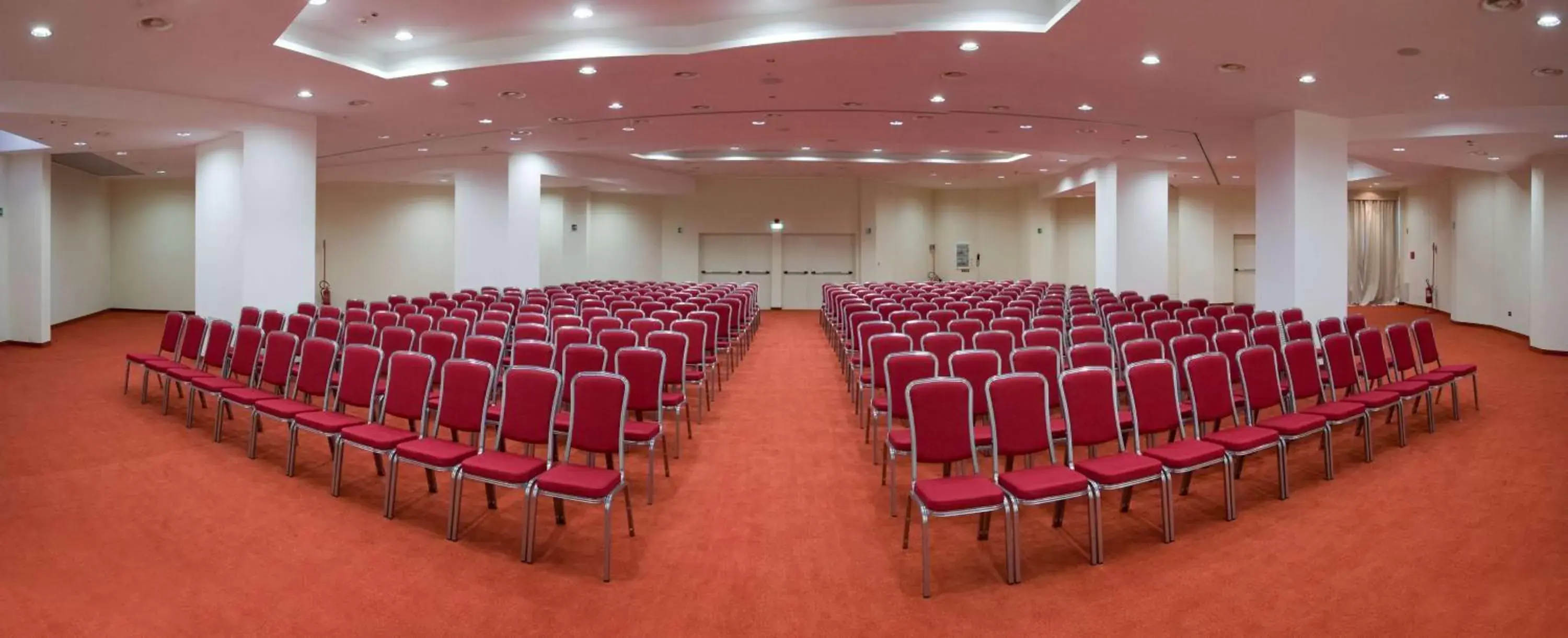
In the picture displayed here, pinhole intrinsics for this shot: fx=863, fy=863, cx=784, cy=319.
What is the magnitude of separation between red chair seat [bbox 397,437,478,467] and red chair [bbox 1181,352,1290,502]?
4444mm

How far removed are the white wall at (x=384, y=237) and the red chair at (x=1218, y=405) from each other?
21681 millimetres

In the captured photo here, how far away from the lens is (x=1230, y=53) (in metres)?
8.53

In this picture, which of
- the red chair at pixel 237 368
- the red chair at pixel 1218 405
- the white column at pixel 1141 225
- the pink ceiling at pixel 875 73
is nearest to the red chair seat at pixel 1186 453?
the red chair at pixel 1218 405

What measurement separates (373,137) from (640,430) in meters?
12.0

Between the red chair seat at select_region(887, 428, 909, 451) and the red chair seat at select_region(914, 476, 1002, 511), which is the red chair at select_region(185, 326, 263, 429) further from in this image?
the red chair seat at select_region(914, 476, 1002, 511)

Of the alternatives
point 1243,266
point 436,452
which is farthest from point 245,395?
point 1243,266

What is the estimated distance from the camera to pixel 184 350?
30.1 feet

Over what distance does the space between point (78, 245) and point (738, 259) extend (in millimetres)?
16006

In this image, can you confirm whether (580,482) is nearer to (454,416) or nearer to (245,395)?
(454,416)

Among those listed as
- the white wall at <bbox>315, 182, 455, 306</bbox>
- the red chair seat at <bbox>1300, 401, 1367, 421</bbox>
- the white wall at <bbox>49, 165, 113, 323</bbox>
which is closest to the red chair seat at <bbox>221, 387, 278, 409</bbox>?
the red chair seat at <bbox>1300, 401, 1367, 421</bbox>

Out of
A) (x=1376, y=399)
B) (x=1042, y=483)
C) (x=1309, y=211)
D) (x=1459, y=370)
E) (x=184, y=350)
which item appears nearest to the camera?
(x=1042, y=483)

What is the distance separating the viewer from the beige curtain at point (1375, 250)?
82.4 feet

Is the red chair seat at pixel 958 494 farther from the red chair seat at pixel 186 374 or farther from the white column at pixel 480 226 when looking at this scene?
the white column at pixel 480 226

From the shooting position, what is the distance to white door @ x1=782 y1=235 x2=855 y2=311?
86.2 ft
